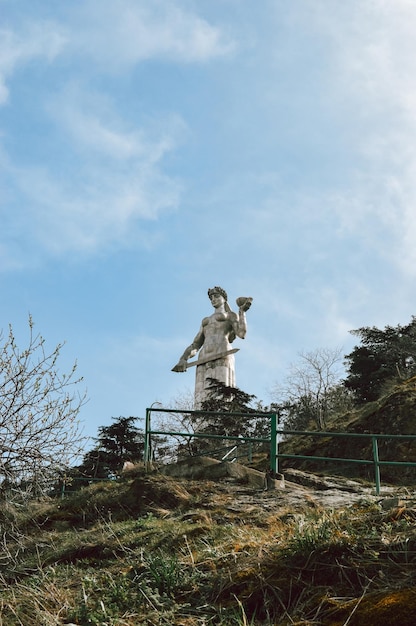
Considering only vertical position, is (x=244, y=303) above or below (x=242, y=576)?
above

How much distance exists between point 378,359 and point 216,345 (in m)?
8.60

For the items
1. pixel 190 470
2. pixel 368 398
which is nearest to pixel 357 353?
pixel 368 398

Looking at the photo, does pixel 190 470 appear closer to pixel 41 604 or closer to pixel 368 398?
pixel 41 604

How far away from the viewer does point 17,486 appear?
363 inches

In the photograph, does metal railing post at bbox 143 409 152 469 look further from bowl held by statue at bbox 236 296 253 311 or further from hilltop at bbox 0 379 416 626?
bowl held by statue at bbox 236 296 253 311

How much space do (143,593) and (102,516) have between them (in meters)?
4.90

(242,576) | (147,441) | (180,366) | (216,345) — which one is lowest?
(242,576)

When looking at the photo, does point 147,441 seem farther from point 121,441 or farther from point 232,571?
point 121,441

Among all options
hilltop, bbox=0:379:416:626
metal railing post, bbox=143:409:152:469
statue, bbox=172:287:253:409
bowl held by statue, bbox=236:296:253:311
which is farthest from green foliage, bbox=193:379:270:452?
hilltop, bbox=0:379:416:626

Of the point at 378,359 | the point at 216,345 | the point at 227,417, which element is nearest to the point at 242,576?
the point at 227,417

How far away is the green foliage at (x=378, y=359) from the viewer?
2633cm

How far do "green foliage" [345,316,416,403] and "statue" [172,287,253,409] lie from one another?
6.30 metres

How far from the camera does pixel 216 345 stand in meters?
22.3

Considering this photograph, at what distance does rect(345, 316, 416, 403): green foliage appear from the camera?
26328 mm
